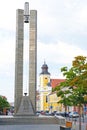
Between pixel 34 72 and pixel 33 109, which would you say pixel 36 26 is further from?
pixel 33 109

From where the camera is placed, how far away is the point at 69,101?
123 feet

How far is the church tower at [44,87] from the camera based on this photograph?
169000mm

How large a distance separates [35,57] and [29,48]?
115 centimetres

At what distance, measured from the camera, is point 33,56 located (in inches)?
1839

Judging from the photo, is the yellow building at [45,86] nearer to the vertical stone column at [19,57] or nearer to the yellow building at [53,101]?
the yellow building at [53,101]

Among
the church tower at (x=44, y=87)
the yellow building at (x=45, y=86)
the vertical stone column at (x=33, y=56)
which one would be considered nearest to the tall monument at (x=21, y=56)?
the vertical stone column at (x=33, y=56)

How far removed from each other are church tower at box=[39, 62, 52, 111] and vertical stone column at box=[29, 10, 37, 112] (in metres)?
120

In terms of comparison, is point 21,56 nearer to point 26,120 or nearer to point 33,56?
point 33,56

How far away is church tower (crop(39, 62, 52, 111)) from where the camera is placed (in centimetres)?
16900

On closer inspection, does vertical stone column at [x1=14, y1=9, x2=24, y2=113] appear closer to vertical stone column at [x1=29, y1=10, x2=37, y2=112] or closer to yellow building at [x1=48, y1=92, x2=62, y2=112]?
vertical stone column at [x1=29, y1=10, x2=37, y2=112]

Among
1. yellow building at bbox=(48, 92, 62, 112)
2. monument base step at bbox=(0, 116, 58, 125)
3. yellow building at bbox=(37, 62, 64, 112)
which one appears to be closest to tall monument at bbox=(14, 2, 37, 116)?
monument base step at bbox=(0, 116, 58, 125)

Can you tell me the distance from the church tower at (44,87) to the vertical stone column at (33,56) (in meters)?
120

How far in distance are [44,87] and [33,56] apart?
416 ft

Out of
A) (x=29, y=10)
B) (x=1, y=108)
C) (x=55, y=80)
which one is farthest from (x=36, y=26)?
(x=55, y=80)
